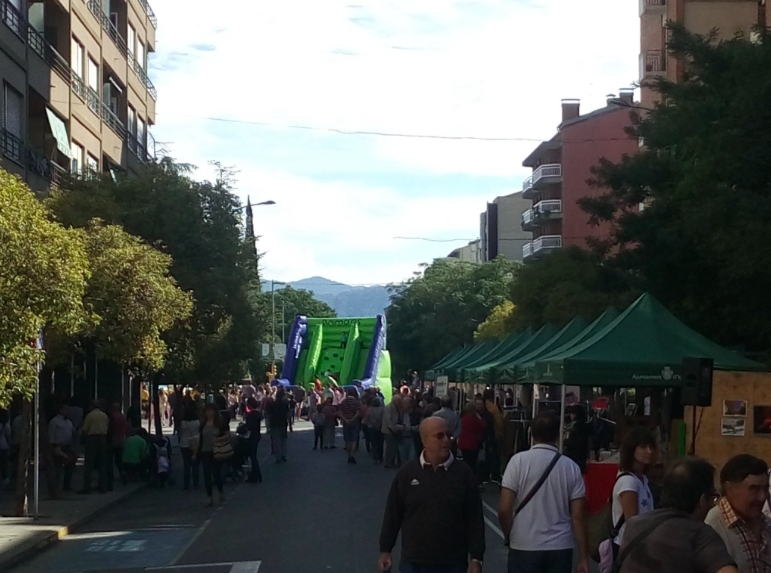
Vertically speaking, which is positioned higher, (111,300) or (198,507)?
(111,300)

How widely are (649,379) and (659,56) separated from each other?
36919 millimetres

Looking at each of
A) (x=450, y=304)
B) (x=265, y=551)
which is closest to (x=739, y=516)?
(x=265, y=551)

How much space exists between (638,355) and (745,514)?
11.6 metres

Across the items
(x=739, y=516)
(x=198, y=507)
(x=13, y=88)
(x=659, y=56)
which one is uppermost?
(x=659, y=56)

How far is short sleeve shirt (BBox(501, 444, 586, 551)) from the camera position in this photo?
7.94 m

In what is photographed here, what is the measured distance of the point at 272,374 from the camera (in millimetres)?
81312

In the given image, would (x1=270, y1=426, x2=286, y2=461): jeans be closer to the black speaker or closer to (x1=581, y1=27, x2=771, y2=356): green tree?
(x1=581, y1=27, x2=771, y2=356): green tree

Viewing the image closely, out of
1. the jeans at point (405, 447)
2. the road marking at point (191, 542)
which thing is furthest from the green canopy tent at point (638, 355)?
the jeans at point (405, 447)

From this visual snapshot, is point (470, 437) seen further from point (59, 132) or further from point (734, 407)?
point (59, 132)

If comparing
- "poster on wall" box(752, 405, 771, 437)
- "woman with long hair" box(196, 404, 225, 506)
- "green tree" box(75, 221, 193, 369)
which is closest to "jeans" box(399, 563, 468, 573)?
"poster on wall" box(752, 405, 771, 437)

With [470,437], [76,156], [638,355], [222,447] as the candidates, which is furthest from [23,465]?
[76,156]

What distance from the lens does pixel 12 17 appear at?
98.1ft

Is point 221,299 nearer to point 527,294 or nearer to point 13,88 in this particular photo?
point 13,88

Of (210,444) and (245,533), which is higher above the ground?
(210,444)
